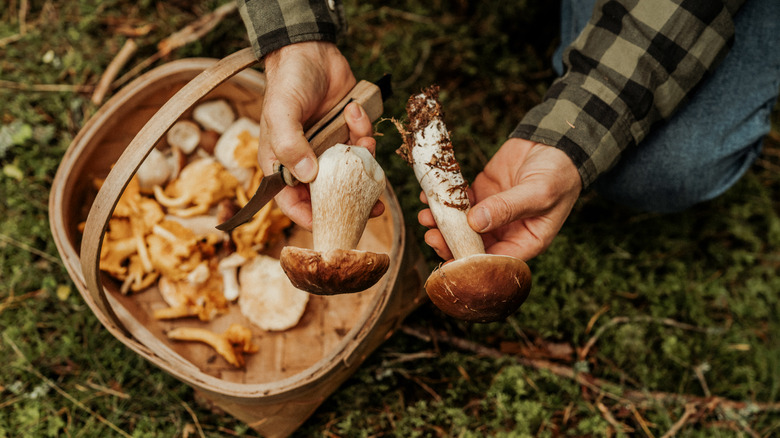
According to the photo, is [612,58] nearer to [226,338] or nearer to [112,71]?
[226,338]

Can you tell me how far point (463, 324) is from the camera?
2.77 meters

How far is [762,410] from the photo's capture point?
264 cm

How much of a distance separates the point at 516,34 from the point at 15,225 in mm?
3131

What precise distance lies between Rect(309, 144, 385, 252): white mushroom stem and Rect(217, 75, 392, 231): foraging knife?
0.29ft

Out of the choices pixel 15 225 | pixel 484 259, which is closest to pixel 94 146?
pixel 15 225

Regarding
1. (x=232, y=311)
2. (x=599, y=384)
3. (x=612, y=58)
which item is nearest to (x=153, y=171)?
(x=232, y=311)

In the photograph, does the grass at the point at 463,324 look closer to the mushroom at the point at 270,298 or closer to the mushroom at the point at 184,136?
the mushroom at the point at 270,298

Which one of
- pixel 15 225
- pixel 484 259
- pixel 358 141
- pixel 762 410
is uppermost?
pixel 358 141

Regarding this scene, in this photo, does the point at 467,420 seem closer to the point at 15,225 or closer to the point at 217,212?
the point at 217,212

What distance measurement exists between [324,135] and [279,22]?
52 cm

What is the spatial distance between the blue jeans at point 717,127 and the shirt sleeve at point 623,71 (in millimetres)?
197

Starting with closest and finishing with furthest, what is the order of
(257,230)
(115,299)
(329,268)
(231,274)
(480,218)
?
(329,268)
(480,218)
(115,299)
(257,230)
(231,274)

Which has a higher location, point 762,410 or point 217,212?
point 217,212

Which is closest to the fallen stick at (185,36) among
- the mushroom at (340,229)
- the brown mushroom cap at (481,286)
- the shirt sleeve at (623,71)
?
the mushroom at (340,229)
